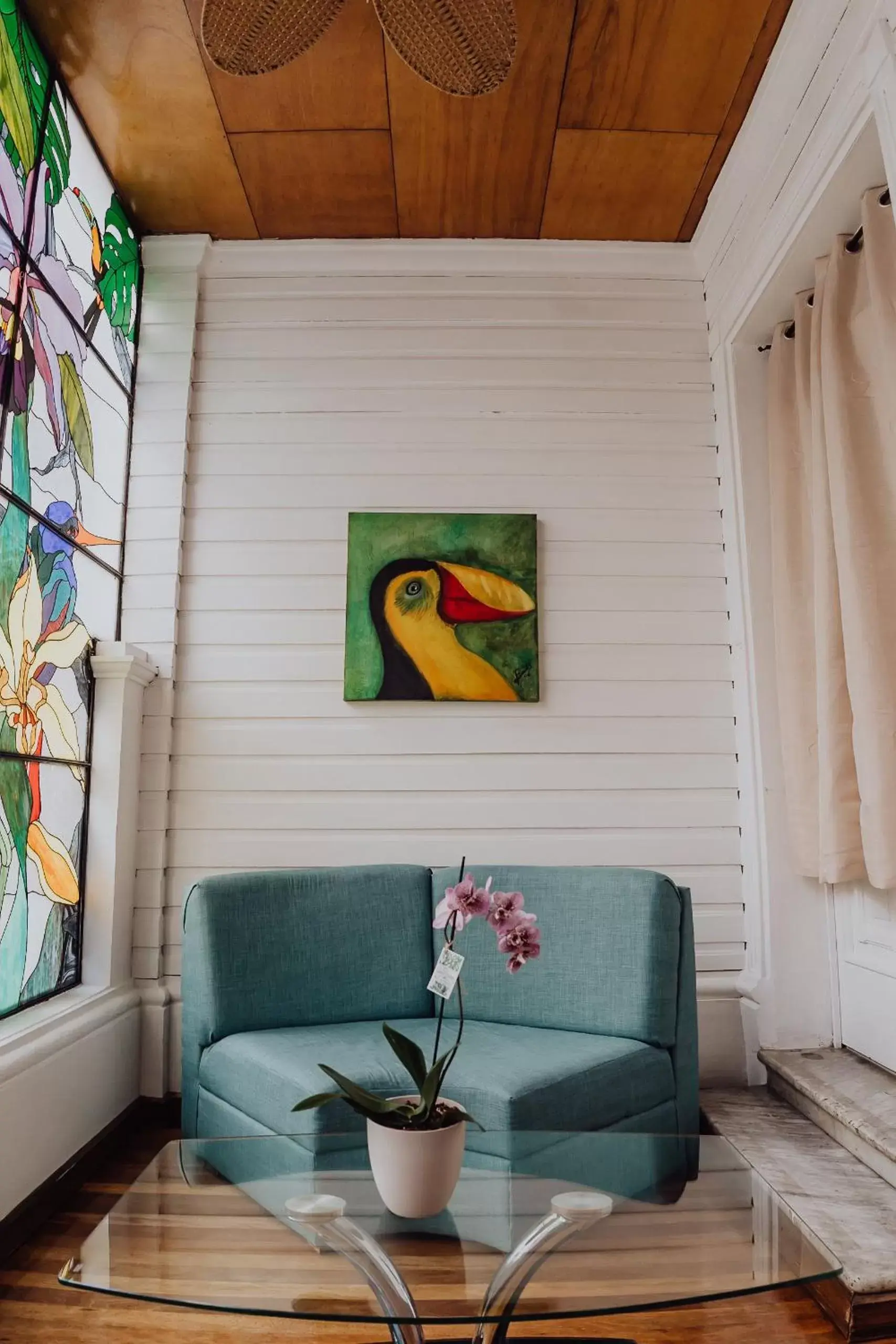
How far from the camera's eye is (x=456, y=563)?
3.15 meters

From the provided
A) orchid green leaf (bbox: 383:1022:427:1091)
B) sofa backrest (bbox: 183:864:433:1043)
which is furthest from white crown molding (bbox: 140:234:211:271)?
orchid green leaf (bbox: 383:1022:427:1091)

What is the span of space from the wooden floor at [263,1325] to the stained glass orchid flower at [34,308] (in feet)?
6.78

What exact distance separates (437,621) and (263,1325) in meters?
2.03

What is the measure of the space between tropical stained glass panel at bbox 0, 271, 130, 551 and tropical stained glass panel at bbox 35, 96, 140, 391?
0.11 m

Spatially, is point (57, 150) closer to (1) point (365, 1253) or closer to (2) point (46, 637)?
(2) point (46, 637)

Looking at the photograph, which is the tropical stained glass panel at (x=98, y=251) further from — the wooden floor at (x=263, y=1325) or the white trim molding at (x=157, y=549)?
the wooden floor at (x=263, y=1325)

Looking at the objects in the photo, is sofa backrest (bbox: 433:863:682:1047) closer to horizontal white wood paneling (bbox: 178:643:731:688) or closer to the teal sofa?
the teal sofa

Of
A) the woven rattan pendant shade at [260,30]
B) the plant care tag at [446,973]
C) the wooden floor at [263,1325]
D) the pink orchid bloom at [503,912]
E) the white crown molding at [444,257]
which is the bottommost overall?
the wooden floor at [263,1325]

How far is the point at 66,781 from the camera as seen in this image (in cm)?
270

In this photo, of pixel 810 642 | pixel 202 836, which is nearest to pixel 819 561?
pixel 810 642

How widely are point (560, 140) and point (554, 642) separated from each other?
163 cm

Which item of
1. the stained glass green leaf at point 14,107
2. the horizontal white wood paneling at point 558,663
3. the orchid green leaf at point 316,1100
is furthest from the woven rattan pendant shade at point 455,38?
the orchid green leaf at point 316,1100

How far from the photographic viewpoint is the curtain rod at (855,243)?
2.41 metres

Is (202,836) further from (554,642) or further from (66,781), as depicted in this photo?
(554,642)
